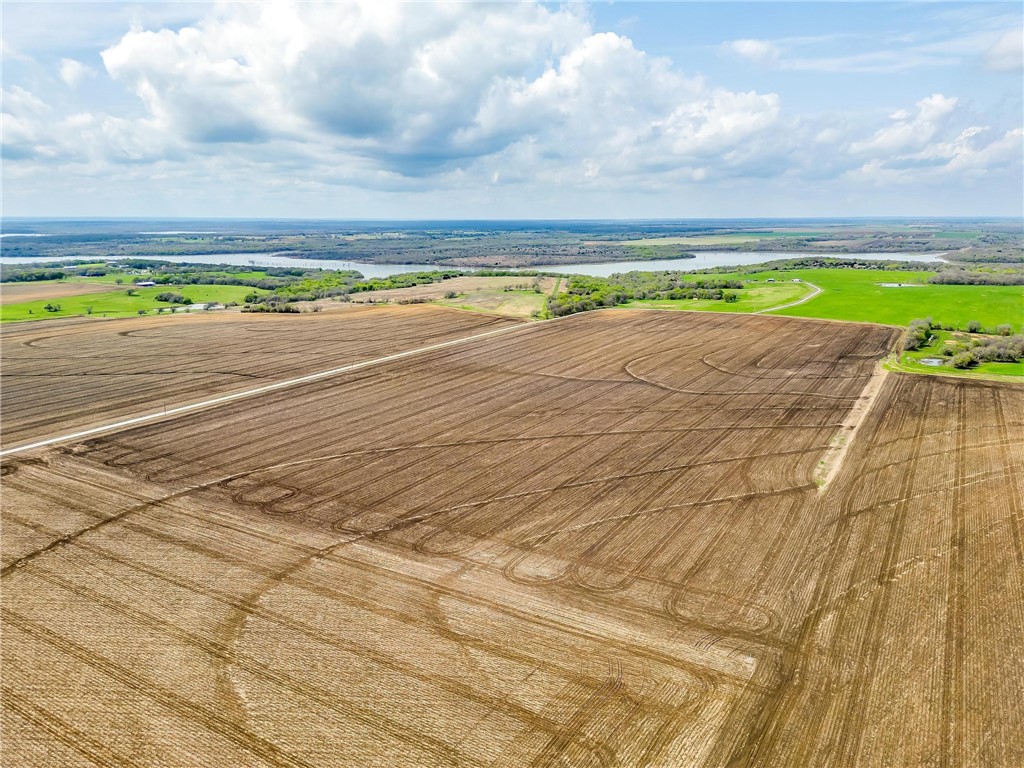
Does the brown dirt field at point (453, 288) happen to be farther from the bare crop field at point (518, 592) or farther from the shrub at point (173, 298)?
the bare crop field at point (518, 592)

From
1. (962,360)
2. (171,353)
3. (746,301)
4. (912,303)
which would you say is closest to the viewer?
(962,360)

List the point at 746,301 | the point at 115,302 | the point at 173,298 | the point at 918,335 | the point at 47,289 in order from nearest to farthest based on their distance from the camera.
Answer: the point at 918,335
the point at 746,301
the point at 115,302
the point at 173,298
the point at 47,289

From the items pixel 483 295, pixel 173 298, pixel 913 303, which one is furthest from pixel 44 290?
pixel 913 303

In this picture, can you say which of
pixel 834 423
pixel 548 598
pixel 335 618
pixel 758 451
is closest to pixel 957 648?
pixel 548 598

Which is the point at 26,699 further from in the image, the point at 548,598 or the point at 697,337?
the point at 697,337

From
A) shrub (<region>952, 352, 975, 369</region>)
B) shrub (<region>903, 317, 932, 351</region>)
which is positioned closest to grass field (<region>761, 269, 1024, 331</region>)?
shrub (<region>903, 317, 932, 351</region>)

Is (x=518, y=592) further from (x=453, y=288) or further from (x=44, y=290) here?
(x=44, y=290)

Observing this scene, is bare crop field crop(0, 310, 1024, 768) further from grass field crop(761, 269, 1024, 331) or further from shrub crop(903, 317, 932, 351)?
grass field crop(761, 269, 1024, 331)
